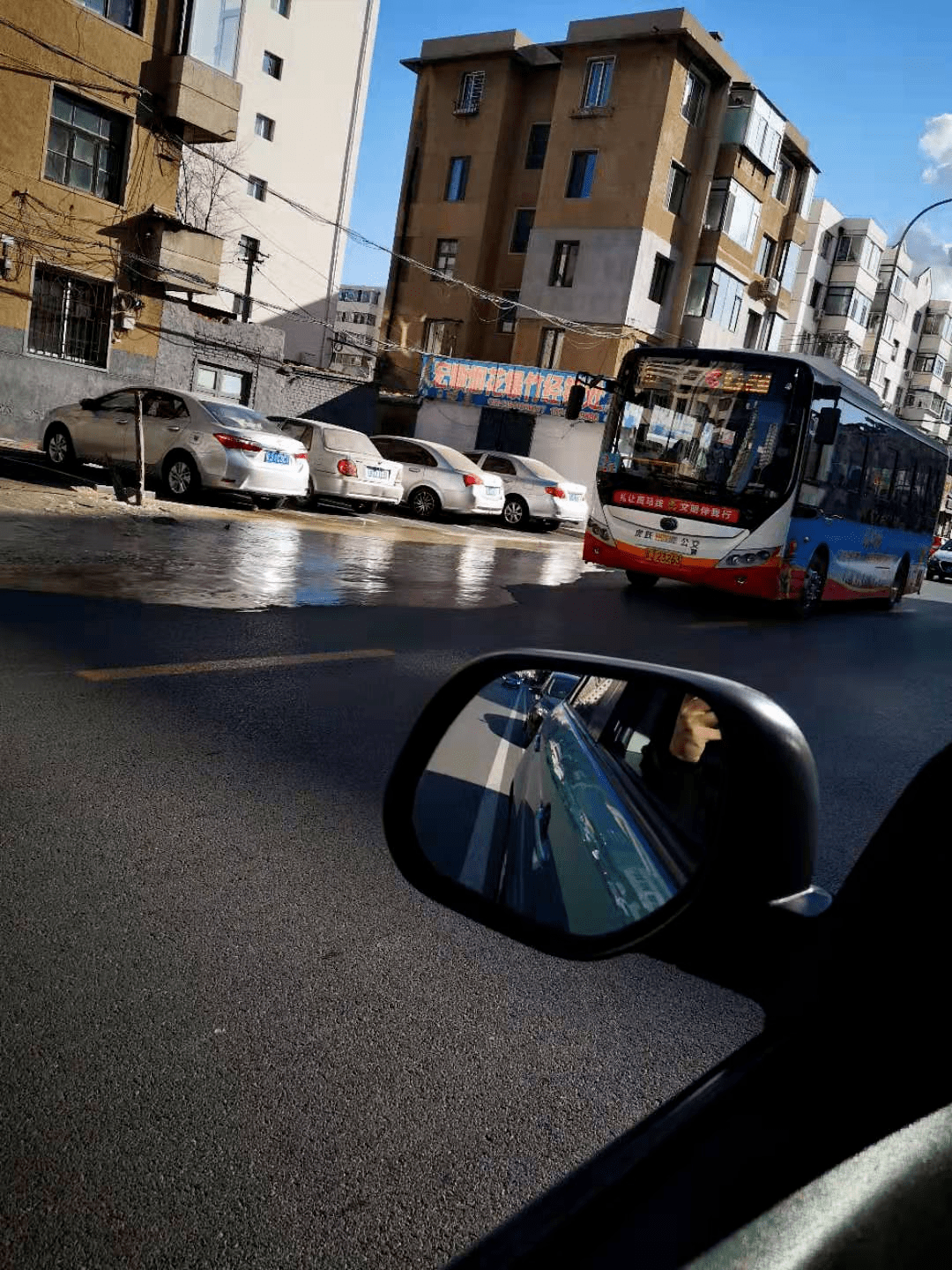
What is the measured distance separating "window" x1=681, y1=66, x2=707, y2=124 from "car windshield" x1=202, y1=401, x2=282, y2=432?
26149mm

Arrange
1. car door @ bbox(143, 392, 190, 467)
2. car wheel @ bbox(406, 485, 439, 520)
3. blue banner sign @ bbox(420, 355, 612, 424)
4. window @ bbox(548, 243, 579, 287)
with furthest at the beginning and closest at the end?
window @ bbox(548, 243, 579, 287)
blue banner sign @ bbox(420, 355, 612, 424)
car wheel @ bbox(406, 485, 439, 520)
car door @ bbox(143, 392, 190, 467)

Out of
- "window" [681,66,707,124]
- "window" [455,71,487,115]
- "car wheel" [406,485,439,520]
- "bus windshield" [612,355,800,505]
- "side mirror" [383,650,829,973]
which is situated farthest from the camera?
"window" [455,71,487,115]

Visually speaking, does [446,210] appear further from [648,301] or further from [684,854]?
[684,854]

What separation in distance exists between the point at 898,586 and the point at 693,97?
2512cm

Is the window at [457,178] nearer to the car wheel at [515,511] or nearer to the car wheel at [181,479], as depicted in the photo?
the car wheel at [515,511]

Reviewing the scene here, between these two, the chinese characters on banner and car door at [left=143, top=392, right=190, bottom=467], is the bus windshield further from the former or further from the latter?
car door at [left=143, top=392, right=190, bottom=467]

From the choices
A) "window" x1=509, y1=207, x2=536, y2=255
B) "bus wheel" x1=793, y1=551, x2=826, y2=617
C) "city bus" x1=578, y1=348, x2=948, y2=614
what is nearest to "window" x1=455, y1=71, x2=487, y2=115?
Answer: "window" x1=509, y1=207, x2=536, y2=255

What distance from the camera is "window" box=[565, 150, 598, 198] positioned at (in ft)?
119

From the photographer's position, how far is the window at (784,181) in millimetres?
41875

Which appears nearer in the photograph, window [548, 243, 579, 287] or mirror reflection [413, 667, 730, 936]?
mirror reflection [413, 667, 730, 936]

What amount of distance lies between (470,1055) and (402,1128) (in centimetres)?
35

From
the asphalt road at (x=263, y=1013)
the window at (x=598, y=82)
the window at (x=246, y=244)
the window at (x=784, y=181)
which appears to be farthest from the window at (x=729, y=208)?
the asphalt road at (x=263, y=1013)

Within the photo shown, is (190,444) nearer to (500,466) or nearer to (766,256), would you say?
(500,466)

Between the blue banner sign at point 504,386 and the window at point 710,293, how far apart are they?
6450 mm
